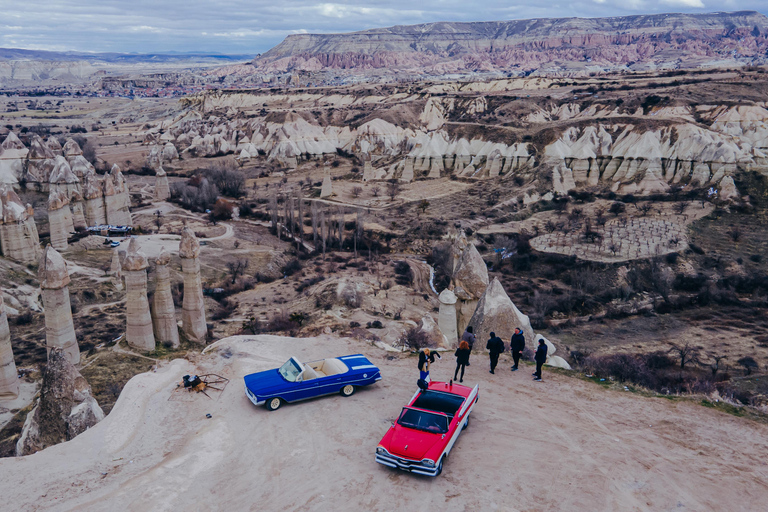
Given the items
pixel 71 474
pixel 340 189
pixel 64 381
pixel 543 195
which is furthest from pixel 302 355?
pixel 340 189

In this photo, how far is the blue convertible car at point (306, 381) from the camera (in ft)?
38.8

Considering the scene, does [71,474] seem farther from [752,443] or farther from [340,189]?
[340,189]

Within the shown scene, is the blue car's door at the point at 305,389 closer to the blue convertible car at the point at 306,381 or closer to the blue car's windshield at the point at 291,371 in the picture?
the blue convertible car at the point at 306,381

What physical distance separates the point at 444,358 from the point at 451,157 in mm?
51304

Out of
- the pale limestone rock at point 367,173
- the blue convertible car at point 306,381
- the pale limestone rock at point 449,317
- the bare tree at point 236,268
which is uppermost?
the blue convertible car at point 306,381

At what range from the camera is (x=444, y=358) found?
15.4m

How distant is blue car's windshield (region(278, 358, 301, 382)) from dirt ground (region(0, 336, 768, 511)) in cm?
67

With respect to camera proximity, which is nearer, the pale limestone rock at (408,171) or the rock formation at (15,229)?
the rock formation at (15,229)

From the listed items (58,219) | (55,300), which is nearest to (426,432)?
(55,300)

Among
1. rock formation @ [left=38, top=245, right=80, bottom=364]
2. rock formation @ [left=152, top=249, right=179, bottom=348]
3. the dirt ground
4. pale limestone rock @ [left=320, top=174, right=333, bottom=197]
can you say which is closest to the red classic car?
the dirt ground

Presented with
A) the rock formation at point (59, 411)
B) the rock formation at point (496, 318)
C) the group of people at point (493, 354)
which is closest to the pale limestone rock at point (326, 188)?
the rock formation at point (496, 318)

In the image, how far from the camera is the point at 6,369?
1755 cm

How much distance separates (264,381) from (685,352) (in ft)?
58.5

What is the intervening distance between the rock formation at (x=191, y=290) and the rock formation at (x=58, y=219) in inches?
732
